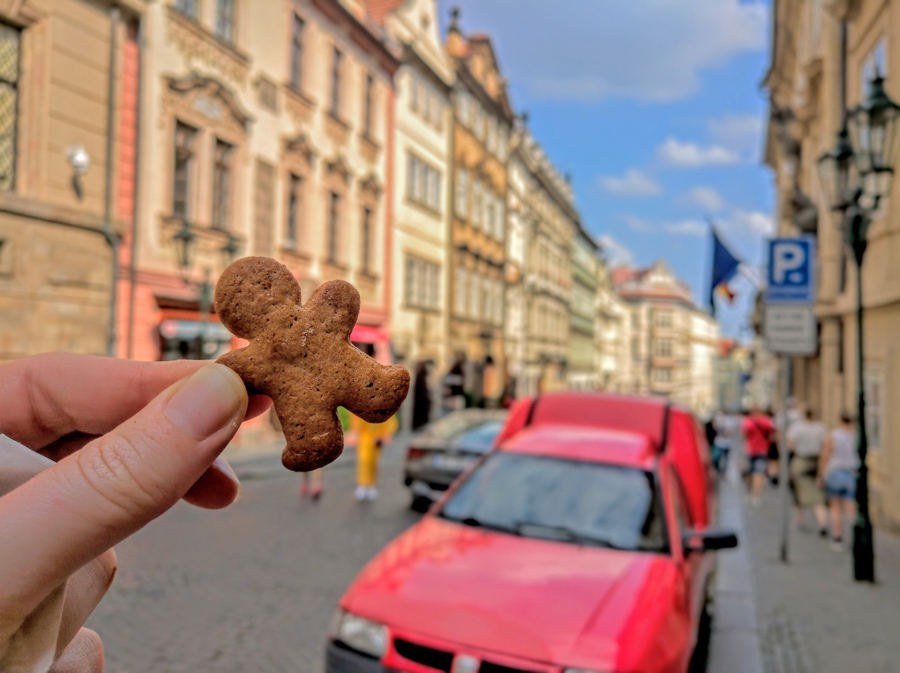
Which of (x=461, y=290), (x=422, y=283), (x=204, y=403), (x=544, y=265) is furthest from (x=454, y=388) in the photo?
(x=204, y=403)

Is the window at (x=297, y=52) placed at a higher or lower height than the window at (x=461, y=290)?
higher

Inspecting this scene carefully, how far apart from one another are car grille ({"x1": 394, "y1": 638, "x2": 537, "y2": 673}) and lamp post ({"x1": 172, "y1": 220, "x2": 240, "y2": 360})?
13.7 metres

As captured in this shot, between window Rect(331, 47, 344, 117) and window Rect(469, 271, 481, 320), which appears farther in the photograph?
window Rect(469, 271, 481, 320)

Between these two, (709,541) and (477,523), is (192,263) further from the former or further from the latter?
(709,541)

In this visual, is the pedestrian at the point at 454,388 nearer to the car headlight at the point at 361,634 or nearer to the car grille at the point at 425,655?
the car headlight at the point at 361,634

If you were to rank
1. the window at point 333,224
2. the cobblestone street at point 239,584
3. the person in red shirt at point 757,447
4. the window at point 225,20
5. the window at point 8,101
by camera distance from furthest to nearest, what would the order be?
the window at point 333,224 → the window at point 225,20 → the person in red shirt at point 757,447 → the window at point 8,101 → the cobblestone street at point 239,584

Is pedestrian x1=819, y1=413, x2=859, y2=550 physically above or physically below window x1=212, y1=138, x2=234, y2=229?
below

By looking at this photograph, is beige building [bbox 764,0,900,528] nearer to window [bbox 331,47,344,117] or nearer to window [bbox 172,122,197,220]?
window [bbox 172,122,197,220]

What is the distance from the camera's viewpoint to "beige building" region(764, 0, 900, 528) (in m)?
12.1

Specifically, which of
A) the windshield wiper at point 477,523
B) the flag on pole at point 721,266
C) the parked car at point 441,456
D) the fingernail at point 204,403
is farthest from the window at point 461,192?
the fingernail at point 204,403

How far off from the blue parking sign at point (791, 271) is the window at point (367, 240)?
743 inches

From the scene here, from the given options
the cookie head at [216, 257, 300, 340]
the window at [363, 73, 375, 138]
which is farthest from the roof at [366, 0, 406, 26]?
the cookie head at [216, 257, 300, 340]

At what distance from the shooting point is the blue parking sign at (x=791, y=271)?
9461 mm

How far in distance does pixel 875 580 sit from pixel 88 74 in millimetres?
15591
